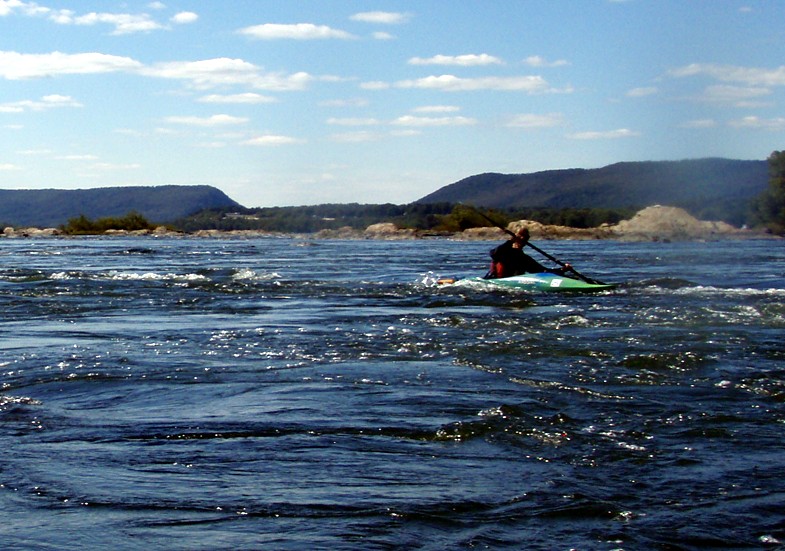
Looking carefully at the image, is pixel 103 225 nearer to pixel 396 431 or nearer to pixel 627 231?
pixel 627 231

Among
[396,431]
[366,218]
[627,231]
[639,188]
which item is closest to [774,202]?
[627,231]

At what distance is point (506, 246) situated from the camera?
867 inches

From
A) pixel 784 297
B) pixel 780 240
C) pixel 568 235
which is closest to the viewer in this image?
pixel 784 297

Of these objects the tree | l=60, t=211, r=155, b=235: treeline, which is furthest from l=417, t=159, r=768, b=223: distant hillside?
l=60, t=211, r=155, b=235: treeline

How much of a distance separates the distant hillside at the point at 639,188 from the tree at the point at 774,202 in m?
1.05

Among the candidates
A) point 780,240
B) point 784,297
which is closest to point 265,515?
point 784,297

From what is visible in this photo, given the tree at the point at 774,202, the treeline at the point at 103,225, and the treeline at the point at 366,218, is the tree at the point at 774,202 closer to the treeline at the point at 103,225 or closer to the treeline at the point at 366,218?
the treeline at the point at 366,218

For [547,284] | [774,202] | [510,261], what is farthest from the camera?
[774,202]

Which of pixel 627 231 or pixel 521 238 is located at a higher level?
pixel 627 231

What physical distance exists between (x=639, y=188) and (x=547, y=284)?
295cm

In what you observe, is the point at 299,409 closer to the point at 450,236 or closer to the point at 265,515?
the point at 265,515

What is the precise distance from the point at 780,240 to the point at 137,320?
165ft

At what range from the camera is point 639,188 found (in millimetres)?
21484

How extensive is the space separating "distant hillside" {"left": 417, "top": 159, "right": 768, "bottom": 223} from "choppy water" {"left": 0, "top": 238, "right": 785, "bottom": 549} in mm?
2403
